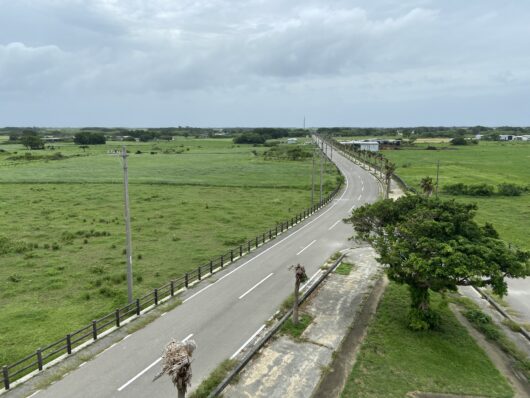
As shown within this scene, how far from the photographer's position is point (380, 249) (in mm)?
20703

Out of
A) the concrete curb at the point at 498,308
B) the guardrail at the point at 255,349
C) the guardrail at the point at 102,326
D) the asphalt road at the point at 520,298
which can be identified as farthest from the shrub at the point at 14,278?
the asphalt road at the point at 520,298

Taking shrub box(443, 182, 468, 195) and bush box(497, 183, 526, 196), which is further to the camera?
shrub box(443, 182, 468, 195)

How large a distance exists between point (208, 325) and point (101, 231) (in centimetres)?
2584

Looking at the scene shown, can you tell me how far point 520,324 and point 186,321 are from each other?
17.8m

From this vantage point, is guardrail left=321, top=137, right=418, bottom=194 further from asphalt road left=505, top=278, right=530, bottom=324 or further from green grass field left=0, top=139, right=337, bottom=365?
asphalt road left=505, top=278, right=530, bottom=324

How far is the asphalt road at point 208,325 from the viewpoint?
15.5m

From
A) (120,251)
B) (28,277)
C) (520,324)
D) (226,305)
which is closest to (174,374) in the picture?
(226,305)

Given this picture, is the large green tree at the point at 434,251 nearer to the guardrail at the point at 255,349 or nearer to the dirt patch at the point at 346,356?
the dirt patch at the point at 346,356

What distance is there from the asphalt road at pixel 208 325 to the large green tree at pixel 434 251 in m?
7.42

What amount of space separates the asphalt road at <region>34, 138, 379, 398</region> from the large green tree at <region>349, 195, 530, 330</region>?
7.42m

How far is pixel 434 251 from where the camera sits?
1859 cm

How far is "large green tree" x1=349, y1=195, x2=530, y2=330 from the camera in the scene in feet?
56.6

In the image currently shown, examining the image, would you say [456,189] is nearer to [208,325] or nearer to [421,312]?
[421,312]

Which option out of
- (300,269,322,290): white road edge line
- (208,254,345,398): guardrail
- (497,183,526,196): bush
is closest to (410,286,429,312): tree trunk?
(208,254,345,398): guardrail
